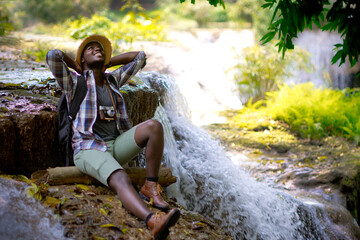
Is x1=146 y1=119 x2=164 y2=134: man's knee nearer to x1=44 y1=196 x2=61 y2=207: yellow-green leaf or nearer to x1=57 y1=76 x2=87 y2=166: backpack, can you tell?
x1=57 y1=76 x2=87 y2=166: backpack

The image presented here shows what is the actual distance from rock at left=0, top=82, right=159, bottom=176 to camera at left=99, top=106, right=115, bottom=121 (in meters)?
0.46

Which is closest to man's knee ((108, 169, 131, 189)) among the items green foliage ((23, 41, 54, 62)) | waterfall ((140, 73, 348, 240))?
waterfall ((140, 73, 348, 240))

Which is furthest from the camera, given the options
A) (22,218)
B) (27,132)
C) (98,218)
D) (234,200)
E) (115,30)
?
(115,30)

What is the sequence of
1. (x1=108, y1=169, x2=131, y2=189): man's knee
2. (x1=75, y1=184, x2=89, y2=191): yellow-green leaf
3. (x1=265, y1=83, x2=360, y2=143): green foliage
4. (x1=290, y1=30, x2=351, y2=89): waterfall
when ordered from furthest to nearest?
1. (x1=290, y1=30, x2=351, y2=89): waterfall
2. (x1=265, y1=83, x2=360, y2=143): green foliage
3. (x1=75, y1=184, x2=89, y2=191): yellow-green leaf
4. (x1=108, y1=169, x2=131, y2=189): man's knee

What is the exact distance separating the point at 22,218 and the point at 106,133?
1187 millimetres

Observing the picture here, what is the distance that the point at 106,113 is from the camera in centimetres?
325

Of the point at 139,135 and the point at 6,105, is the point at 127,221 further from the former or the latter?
the point at 6,105

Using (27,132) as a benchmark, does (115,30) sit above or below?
above

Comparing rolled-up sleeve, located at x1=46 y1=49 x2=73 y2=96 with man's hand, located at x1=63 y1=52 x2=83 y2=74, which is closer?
rolled-up sleeve, located at x1=46 y1=49 x2=73 y2=96

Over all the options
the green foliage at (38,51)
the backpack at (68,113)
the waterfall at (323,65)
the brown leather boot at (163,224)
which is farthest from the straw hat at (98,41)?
the waterfall at (323,65)

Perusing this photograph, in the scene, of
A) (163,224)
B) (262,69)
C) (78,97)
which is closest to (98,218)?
(163,224)

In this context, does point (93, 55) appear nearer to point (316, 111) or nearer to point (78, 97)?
point (78, 97)

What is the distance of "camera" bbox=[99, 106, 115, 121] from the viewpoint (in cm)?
322

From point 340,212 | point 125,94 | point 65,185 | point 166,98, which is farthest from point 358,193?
point 65,185
